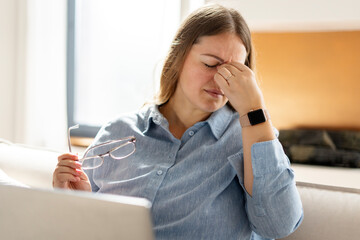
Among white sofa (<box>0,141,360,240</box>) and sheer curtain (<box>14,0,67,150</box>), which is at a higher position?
white sofa (<box>0,141,360,240</box>)

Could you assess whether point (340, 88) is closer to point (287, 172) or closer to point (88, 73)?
point (287, 172)

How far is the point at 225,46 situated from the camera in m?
1.30

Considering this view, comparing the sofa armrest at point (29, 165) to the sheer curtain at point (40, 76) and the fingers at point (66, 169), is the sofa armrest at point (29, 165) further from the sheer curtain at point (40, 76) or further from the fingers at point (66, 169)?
the sheer curtain at point (40, 76)

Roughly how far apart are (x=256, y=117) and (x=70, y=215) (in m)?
0.64

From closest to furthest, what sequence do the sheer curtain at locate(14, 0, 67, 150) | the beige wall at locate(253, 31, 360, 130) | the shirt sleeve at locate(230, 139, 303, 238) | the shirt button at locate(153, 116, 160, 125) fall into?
the shirt sleeve at locate(230, 139, 303, 238) < the shirt button at locate(153, 116, 160, 125) < the beige wall at locate(253, 31, 360, 130) < the sheer curtain at locate(14, 0, 67, 150)

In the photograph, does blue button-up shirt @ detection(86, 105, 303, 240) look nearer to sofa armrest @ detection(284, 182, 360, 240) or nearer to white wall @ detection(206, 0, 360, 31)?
sofa armrest @ detection(284, 182, 360, 240)

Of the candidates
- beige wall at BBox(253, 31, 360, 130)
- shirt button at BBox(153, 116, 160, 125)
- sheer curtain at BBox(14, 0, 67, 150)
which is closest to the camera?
shirt button at BBox(153, 116, 160, 125)

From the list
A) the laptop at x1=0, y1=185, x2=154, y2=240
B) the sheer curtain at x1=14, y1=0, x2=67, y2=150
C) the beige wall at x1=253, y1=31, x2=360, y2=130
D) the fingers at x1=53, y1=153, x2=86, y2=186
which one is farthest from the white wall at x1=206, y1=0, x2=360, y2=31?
the laptop at x1=0, y1=185, x2=154, y2=240

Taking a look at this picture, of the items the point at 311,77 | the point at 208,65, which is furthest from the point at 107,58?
the point at 208,65

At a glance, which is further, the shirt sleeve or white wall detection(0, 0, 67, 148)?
white wall detection(0, 0, 67, 148)

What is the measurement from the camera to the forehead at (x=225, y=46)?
1.31 meters

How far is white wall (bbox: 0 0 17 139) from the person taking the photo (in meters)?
2.88

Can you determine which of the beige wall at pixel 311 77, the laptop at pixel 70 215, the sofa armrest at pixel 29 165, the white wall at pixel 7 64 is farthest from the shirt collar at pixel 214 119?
the white wall at pixel 7 64

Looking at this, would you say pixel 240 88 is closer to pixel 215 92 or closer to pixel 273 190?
pixel 215 92
